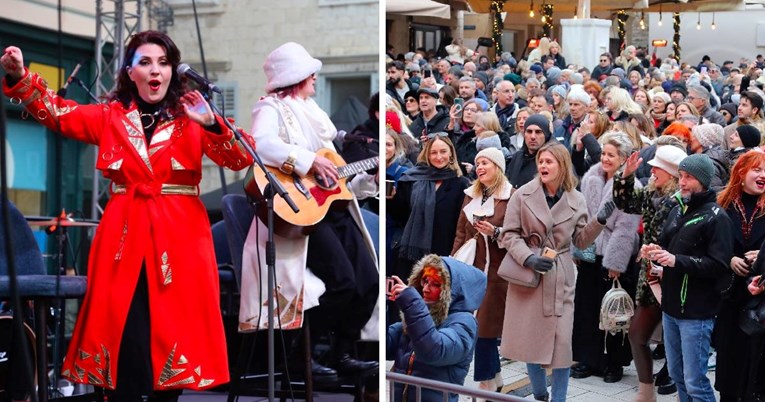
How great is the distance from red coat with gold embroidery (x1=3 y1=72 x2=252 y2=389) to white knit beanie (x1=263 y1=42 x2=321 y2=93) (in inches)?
13.9

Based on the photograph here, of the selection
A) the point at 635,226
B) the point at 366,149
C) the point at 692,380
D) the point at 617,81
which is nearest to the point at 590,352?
the point at 635,226

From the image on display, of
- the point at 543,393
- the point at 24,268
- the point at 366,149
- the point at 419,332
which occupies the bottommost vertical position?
the point at 543,393

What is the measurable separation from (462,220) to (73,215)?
2.87 m

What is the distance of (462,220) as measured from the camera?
5.67 meters

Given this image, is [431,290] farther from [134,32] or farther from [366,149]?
[134,32]

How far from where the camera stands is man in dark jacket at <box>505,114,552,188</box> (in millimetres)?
6207

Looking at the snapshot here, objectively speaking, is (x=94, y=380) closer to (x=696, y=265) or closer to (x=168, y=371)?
(x=168, y=371)

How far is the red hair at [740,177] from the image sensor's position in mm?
5145

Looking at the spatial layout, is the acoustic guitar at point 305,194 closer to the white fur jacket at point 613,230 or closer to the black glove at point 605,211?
the black glove at point 605,211

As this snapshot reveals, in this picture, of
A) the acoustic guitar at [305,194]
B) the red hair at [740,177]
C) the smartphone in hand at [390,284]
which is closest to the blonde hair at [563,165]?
the red hair at [740,177]

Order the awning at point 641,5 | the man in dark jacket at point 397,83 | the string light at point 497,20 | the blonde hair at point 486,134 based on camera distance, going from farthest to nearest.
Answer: the awning at point 641,5 → the string light at point 497,20 → the man in dark jacket at point 397,83 → the blonde hair at point 486,134

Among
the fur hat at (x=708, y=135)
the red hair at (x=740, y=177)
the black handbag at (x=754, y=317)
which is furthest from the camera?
the fur hat at (x=708, y=135)

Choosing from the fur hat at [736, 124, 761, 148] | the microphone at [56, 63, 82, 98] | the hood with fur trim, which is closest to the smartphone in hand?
the hood with fur trim

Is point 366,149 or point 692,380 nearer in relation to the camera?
point 366,149
